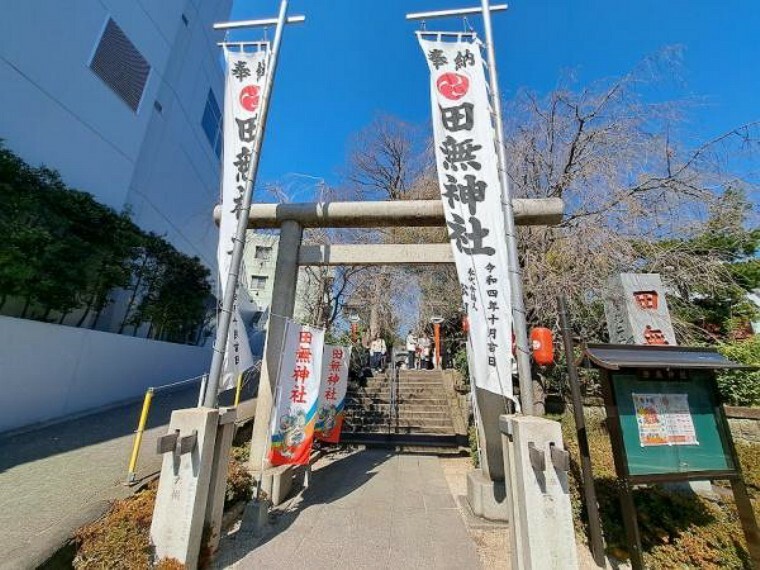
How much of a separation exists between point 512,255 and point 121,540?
514 cm

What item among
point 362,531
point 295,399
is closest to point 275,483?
point 295,399

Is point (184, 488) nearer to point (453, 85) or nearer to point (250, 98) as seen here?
point (250, 98)

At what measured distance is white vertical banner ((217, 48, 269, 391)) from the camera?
4.73 metres

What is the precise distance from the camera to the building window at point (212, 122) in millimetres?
17159

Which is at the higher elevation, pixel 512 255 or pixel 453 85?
pixel 453 85

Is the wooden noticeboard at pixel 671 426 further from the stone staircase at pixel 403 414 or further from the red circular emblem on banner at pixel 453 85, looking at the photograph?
the stone staircase at pixel 403 414

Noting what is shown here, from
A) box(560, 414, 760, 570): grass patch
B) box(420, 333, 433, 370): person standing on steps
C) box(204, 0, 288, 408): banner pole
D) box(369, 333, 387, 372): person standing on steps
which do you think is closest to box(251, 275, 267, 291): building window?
box(369, 333, 387, 372): person standing on steps

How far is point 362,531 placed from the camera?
14.9ft

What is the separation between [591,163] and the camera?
8.04 meters

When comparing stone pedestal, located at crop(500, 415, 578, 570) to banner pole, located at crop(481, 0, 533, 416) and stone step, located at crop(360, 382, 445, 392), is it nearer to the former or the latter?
banner pole, located at crop(481, 0, 533, 416)

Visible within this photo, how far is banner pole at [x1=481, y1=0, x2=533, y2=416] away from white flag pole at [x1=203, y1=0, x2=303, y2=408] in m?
3.19

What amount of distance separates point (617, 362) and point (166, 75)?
1797 cm

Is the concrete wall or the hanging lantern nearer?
the hanging lantern

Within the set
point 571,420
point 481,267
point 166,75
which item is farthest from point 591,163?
point 166,75
